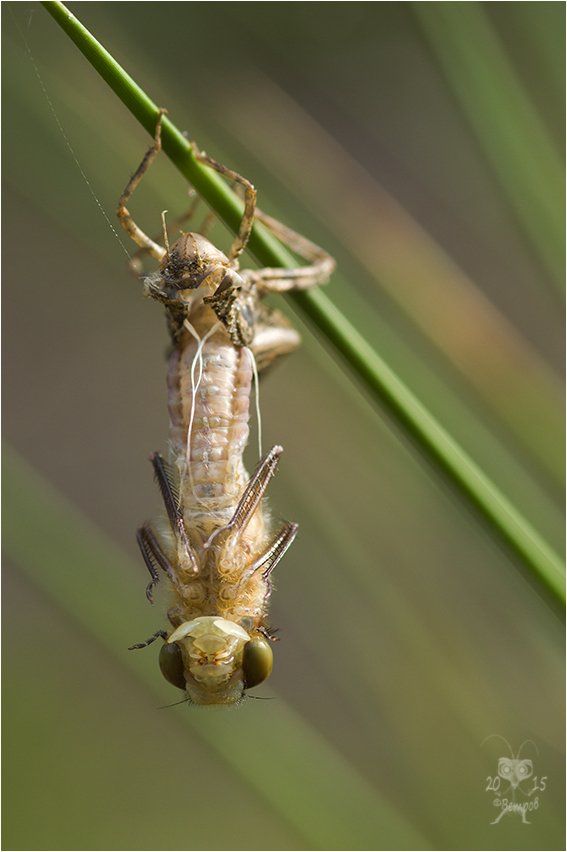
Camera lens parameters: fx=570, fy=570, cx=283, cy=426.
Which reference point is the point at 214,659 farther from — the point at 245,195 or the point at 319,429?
the point at 319,429

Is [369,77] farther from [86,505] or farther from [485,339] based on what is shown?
[86,505]

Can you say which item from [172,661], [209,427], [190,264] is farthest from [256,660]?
[190,264]

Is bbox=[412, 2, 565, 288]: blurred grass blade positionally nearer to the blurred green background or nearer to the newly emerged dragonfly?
the blurred green background

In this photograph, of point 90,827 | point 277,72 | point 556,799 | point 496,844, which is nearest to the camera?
point 556,799

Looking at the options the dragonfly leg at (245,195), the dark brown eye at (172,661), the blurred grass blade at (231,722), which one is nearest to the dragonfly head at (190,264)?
the dragonfly leg at (245,195)

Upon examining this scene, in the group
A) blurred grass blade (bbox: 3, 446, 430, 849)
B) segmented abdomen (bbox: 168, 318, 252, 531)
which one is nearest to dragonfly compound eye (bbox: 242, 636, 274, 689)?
segmented abdomen (bbox: 168, 318, 252, 531)

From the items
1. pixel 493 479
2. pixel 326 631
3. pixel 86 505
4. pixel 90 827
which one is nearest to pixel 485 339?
pixel 493 479

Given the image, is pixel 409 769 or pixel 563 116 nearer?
pixel 409 769

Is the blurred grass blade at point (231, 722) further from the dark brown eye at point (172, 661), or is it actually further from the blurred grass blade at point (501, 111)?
the blurred grass blade at point (501, 111)
